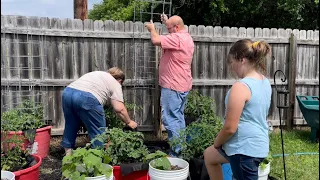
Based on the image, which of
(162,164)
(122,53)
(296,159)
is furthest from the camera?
(122,53)

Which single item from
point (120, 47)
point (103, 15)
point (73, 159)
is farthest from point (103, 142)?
point (103, 15)

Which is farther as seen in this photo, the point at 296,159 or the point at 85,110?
the point at 296,159

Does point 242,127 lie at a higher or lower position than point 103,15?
lower

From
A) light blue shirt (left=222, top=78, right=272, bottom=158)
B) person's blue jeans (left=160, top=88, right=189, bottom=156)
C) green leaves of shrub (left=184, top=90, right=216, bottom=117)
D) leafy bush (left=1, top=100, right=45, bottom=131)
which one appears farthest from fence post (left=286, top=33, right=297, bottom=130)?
leafy bush (left=1, top=100, right=45, bottom=131)

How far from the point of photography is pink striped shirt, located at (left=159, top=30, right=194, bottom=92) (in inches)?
160

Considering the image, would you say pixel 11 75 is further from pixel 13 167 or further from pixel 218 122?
pixel 218 122

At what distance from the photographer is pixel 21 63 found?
16.1 feet

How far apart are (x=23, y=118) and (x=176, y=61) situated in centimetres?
197

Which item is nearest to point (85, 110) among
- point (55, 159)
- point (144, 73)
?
point (55, 159)

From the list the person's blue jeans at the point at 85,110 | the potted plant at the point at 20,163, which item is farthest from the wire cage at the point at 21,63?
the potted plant at the point at 20,163

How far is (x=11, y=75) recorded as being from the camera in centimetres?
488

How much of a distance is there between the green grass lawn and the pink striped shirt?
1.40 metres

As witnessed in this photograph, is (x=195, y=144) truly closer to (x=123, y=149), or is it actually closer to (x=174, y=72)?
(x=123, y=149)

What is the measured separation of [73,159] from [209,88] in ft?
11.5
